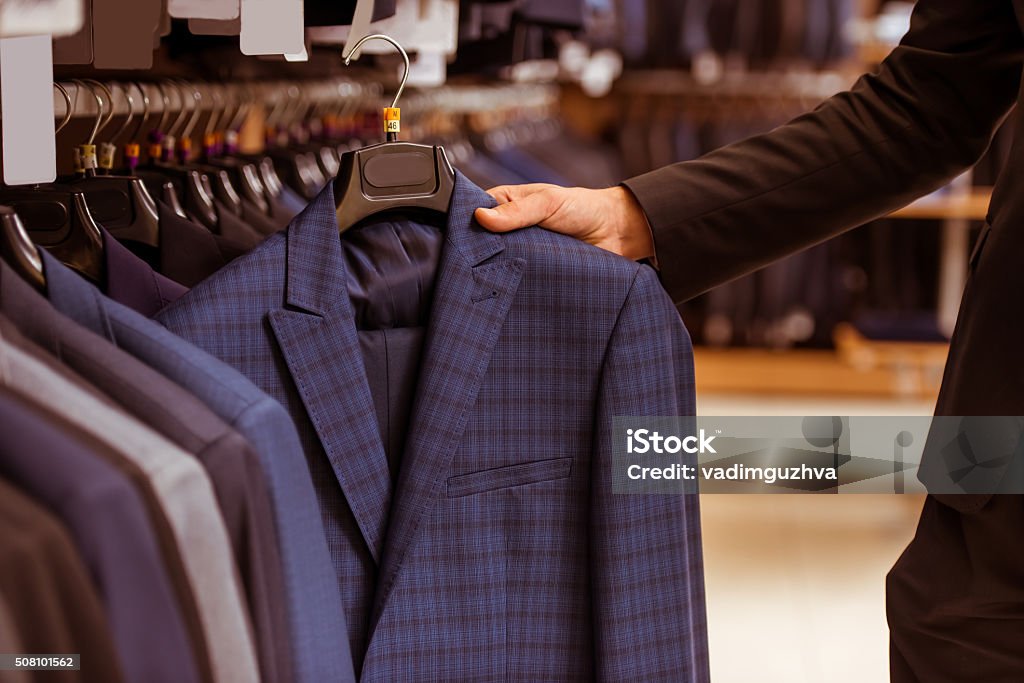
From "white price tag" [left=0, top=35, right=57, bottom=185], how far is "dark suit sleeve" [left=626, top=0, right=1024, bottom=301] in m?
0.64

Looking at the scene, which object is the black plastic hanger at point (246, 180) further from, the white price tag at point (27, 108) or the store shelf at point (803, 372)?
the store shelf at point (803, 372)

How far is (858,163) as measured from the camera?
1.30 meters

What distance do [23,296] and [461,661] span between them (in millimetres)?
564

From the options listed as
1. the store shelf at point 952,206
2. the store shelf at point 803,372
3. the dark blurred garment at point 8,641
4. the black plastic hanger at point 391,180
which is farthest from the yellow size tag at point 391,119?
the store shelf at point 803,372

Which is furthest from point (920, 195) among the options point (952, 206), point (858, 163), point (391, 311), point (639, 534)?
point (952, 206)

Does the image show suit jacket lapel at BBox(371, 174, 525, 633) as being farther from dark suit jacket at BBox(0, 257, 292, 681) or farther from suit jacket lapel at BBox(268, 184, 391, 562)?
dark suit jacket at BBox(0, 257, 292, 681)

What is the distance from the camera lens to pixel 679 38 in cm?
462

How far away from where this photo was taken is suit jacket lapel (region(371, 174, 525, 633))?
107 cm

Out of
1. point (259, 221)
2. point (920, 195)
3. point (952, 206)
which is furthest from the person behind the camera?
point (952, 206)

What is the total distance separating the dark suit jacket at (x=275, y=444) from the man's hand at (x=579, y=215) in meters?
0.37

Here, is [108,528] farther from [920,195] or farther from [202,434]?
[920,195]

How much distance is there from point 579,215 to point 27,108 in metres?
0.58

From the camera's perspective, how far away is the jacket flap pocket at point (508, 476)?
1104 millimetres

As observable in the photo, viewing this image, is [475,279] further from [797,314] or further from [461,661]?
[797,314]
